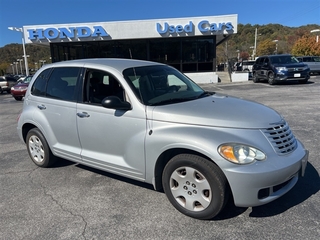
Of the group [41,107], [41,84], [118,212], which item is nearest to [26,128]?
[41,107]

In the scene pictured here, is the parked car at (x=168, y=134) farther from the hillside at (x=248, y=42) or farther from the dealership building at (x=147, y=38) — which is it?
the hillside at (x=248, y=42)

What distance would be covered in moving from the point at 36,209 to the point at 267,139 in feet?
9.46

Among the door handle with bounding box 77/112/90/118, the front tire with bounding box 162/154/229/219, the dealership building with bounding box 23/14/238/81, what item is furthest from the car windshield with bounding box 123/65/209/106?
the dealership building with bounding box 23/14/238/81

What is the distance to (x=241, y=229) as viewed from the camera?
274 cm

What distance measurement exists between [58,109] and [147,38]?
65.7ft

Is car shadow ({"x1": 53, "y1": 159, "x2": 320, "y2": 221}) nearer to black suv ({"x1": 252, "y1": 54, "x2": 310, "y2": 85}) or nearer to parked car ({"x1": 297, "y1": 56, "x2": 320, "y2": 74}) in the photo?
black suv ({"x1": 252, "y1": 54, "x2": 310, "y2": 85})

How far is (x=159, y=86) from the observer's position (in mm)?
3732

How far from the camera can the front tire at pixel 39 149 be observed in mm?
4434

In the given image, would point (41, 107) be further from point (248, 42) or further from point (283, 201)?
point (248, 42)

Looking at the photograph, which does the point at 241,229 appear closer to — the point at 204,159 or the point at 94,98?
the point at 204,159

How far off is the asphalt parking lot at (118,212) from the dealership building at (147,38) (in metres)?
18.0

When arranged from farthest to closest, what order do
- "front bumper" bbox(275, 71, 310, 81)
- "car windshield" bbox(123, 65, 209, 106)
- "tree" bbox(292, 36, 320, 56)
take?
"tree" bbox(292, 36, 320, 56), "front bumper" bbox(275, 71, 310, 81), "car windshield" bbox(123, 65, 209, 106)

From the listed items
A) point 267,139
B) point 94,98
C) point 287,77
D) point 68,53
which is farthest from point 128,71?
point 68,53

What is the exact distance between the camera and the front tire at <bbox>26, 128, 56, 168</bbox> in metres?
4.43
